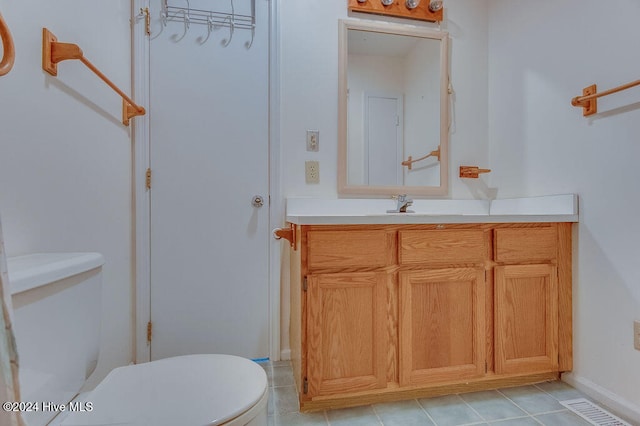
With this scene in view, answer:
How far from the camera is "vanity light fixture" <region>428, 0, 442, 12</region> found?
6.31ft

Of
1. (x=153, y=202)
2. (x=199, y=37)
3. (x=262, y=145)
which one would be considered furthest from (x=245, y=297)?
(x=199, y=37)

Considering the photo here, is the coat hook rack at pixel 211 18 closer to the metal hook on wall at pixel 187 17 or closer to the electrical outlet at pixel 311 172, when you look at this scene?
the metal hook on wall at pixel 187 17

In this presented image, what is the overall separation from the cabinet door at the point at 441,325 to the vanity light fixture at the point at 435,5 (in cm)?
161

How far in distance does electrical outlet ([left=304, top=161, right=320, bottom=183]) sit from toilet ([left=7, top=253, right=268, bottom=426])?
1.11 meters

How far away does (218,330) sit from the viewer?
5.59 ft

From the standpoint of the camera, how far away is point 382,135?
6.14 feet

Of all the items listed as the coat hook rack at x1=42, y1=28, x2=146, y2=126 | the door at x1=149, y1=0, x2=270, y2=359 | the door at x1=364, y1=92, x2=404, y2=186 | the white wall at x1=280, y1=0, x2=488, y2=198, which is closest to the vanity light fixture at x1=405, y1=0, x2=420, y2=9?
the white wall at x1=280, y1=0, x2=488, y2=198

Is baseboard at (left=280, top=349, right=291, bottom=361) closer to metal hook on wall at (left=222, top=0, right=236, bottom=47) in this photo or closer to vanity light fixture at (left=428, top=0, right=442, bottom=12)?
metal hook on wall at (left=222, top=0, right=236, bottom=47)

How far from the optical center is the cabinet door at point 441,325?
1.34m

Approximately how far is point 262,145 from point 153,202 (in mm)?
651

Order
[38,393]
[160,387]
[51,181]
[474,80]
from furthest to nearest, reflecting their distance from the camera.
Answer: [474,80], [51,181], [160,387], [38,393]

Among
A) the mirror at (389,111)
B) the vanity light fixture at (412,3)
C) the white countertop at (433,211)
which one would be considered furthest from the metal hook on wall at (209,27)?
the vanity light fixture at (412,3)

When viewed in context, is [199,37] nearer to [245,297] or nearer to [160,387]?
[245,297]

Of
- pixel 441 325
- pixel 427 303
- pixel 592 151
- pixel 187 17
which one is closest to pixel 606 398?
pixel 441 325
